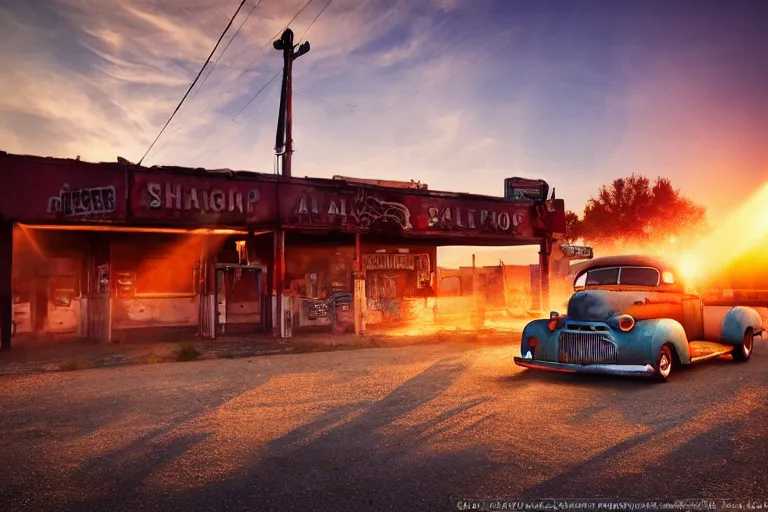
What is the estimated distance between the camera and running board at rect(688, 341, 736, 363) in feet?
30.5

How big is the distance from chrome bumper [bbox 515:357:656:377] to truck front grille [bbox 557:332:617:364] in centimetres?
10

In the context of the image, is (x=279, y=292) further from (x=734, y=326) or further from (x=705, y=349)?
(x=734, y=326)

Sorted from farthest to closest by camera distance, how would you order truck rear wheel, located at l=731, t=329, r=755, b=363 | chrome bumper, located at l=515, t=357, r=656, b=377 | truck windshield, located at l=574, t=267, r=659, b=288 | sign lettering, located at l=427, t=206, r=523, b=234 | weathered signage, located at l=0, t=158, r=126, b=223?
1. sign lettering, located at l=427, t=206, r=523, b=234
2. weathered signage, located at l=0, t=158, r=126, b=223
3. truck rear wheel, located at l=731, t=329, r=755, b=363
4. truck windshield, located at l=574, t=267, r=659, b=288
5. chrome bumper, located at l=515, t=357, r=656, b=377

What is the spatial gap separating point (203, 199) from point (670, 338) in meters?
13.0

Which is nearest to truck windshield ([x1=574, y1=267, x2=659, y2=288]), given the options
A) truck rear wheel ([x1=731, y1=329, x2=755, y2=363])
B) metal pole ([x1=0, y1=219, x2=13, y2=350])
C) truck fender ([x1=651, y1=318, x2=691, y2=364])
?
truck fender ([x1=651, y1=318, x2=691, y2=364])

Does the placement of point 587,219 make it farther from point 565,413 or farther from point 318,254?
point 565,413

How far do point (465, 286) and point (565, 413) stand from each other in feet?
98.1

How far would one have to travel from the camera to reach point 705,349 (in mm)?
9680

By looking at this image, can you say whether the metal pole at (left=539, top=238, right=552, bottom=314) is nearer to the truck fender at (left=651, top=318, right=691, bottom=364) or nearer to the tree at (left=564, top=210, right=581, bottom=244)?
the truck fender at (left=651, top=318, right=691, bottom=364)

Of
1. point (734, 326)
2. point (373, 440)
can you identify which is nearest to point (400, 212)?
point (734, 326)

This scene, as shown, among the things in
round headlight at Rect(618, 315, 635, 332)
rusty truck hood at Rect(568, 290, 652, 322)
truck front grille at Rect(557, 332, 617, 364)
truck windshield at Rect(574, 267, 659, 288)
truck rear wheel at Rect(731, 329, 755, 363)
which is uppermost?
truck windshield at Rect(574, 267, 659, 288)

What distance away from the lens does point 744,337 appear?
35.0ft

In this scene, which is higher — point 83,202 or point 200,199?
point 200,199

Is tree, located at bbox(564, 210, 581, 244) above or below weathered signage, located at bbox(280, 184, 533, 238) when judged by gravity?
above
